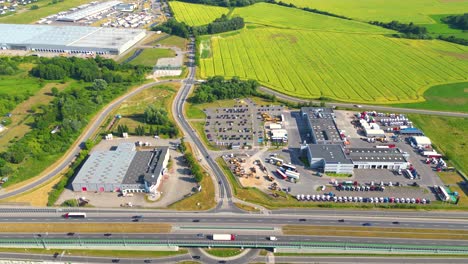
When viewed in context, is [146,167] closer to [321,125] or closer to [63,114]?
[63,114]

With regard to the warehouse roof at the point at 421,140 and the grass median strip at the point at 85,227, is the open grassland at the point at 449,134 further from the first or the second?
the grass median strip at the point at 85,227

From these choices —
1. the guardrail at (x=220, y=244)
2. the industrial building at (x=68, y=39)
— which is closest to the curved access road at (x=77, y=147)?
the guardrail at (x=220, y=244)

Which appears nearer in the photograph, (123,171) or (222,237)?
(222,237)

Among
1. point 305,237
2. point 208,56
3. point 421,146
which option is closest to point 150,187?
point 305,237

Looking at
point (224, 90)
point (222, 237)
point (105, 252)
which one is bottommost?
point (105, 252)

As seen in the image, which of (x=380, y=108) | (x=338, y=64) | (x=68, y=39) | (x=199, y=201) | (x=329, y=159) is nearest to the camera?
(x=199, y=201)

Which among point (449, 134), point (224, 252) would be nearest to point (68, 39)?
point (224, 252)

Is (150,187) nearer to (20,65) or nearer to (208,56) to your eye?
(208,56)
